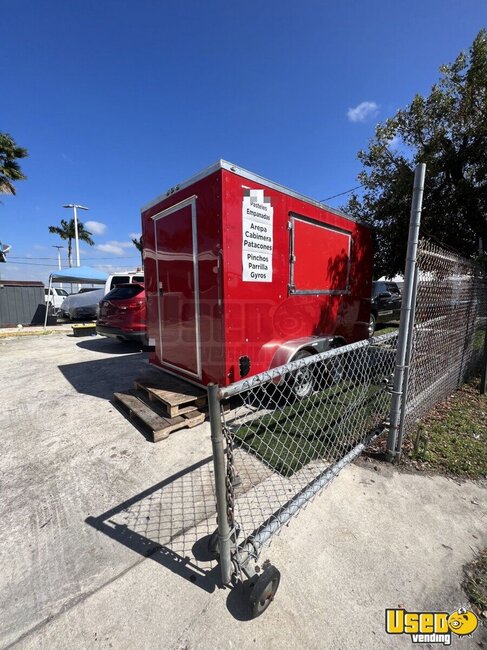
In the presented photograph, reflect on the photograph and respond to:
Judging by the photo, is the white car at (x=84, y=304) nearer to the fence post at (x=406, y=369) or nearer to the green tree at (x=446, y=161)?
the green tree at (x=446, y=161)

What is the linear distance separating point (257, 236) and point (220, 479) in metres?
2.75

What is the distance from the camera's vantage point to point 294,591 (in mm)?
1624

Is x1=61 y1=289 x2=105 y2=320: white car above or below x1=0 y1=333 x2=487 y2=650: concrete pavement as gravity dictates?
above

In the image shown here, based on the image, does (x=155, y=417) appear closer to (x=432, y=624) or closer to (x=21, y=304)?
(x=432, y=624)

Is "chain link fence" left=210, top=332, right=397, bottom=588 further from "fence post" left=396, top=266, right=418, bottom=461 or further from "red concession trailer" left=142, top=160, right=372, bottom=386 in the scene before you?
"red concession trailer" left=142, top=160, right=372, bottom=386

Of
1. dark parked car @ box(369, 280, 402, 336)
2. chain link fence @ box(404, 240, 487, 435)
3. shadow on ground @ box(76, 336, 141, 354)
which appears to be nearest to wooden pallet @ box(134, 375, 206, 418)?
chain link fence @ box(404, 240, 487, 435)

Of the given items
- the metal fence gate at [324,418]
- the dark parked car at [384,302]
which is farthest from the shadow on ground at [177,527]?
the dark parked car at [384,302]

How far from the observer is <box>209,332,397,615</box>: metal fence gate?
4.82 ft

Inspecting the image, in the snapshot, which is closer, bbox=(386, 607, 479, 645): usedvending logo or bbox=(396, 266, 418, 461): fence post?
bbox=(386, 607, 479, 645): usedvending logo

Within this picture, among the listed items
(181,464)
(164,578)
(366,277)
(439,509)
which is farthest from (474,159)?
(164,578)

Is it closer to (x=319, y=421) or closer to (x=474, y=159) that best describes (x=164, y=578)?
(x=319, y=421)

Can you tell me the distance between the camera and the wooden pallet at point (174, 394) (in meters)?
3.52

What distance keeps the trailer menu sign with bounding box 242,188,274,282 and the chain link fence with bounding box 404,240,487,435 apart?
1638 mm

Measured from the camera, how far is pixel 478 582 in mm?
1680
